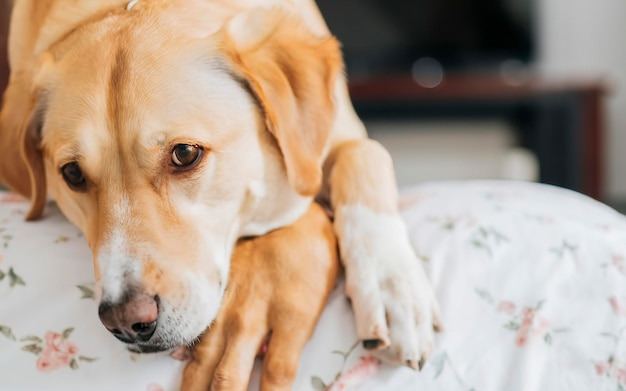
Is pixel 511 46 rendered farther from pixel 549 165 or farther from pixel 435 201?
pixel 435 201

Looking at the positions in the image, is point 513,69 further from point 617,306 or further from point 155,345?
point 155,345

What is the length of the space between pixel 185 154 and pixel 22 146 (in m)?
0.31

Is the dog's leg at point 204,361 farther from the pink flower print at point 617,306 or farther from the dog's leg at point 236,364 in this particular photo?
the pink flower print at point 617,306

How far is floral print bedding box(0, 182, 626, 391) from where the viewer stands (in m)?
0.81

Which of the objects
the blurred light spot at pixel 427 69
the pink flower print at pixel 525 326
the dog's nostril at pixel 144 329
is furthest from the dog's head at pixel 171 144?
the blurred light spot at pixel 427 69

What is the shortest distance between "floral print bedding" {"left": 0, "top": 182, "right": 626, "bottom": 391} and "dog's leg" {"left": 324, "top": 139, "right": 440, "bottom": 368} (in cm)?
2

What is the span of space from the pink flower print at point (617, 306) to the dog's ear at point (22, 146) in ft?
2.61

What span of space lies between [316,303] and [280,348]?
0.08 meters

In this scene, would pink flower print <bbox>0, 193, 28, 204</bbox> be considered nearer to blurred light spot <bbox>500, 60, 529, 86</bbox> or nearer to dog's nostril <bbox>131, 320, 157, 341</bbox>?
dog's nostril <bbox>131, 320, 157, 341</bbox>

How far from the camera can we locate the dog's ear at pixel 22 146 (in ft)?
3.54

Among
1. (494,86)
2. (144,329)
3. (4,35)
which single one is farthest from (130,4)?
(494,86)

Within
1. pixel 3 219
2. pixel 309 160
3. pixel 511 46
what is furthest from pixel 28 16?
pixel 511 46

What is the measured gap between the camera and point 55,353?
82cm

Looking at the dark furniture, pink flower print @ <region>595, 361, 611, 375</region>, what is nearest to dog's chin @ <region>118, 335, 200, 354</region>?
pink flower print @ <region>595, 361, 611, 375</region>
